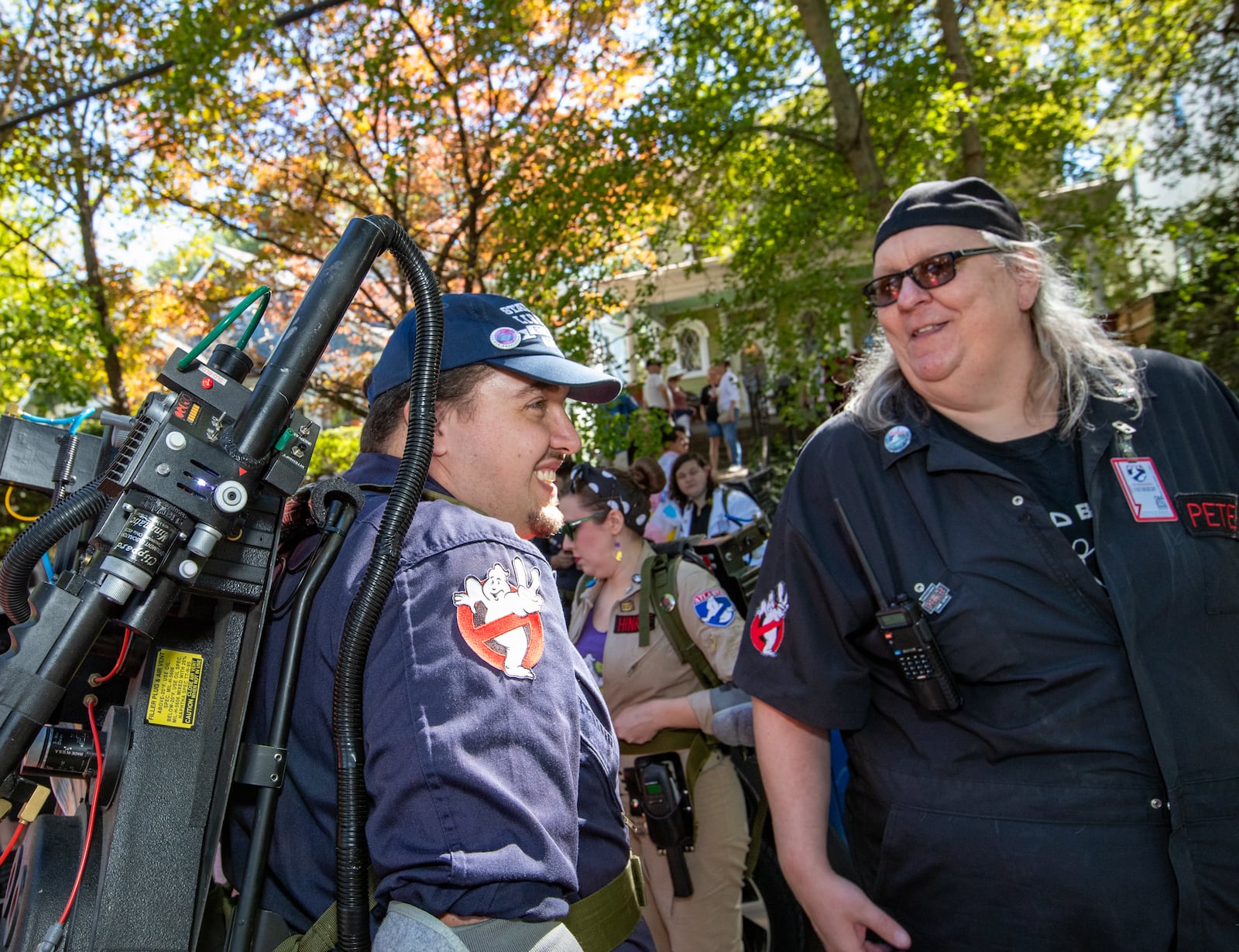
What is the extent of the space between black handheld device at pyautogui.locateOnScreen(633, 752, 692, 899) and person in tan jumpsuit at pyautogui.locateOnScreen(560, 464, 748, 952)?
0.08 m

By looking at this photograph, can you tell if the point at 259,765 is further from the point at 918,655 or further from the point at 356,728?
the point at 918,655

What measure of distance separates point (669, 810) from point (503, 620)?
2.38 m

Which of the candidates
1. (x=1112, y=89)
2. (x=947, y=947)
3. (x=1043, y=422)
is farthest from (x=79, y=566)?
(x=1112, y=89)

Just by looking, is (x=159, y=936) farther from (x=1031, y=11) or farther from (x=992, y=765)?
(x=1031, y=11)

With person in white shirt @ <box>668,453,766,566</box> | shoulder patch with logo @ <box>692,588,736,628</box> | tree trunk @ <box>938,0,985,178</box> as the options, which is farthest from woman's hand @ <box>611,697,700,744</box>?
tree trunk @ <box>938,0,985,178</box>

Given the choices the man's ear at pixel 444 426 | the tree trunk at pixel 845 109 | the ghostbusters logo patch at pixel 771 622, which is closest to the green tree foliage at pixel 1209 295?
the tree trunk at pixel 845 109

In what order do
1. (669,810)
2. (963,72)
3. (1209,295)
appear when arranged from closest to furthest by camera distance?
(669,810)
(963,72)
(1209,295)

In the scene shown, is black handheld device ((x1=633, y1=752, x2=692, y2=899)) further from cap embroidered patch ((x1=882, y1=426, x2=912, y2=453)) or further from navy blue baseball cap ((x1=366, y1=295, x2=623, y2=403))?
navy blue baseball cap ((x1=366, y1=295, x2=623, y2=403))

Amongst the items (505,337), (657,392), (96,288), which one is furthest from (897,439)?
(657,392)

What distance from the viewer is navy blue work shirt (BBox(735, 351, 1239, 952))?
5.61ft

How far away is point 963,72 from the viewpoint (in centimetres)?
846

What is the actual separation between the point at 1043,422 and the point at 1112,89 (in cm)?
1050

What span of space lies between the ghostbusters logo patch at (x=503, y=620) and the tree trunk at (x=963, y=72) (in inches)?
330

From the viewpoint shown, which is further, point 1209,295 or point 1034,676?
point 1209,295
